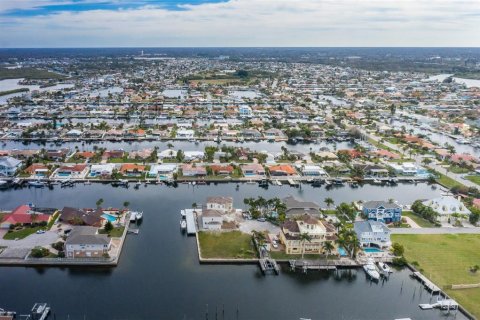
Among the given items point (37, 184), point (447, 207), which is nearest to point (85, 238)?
point (37, 184)

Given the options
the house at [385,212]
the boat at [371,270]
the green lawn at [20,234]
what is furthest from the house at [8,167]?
the boat at [371,270]

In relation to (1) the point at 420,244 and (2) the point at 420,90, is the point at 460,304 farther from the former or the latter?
(2) the point at 420,90

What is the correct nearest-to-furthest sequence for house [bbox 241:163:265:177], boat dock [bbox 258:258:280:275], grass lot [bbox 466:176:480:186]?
boat dock [bbox 258:258:280:275] → grass lot [bbox 466:176:480:186] → house [bbox 241:163:265:177]

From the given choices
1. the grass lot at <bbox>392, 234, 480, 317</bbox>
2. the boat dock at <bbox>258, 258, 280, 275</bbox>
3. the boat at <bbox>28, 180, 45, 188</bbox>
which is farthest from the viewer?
the boat at <bbox>28, 180, 45, 188</bbox>

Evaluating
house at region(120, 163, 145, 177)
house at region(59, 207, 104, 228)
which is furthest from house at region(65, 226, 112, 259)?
house at region(120, 163, 145, 177)

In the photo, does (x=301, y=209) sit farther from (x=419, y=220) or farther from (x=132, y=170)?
(x=132, y=170)

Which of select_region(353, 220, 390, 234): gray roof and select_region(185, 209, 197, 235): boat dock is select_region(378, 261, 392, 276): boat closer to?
select_region(353, 220, 390, 234): gray roof

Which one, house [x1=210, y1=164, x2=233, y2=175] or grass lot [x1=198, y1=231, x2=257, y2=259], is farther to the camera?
house [x1=210, y1=164, x2=233, y2=175]
